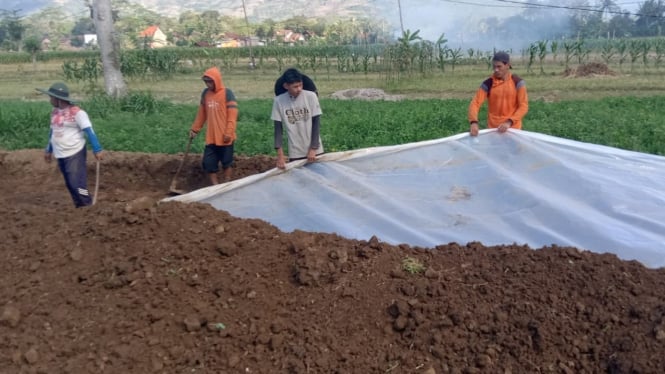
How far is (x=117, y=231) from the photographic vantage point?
4703 millimetres

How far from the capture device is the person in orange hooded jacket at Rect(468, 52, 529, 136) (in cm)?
A: 638

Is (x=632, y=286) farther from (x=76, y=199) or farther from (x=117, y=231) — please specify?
(x=76, y=199)

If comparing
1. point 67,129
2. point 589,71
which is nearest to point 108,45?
point 67,129

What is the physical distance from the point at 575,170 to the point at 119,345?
383 centimetres

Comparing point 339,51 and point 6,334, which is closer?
point 6,334

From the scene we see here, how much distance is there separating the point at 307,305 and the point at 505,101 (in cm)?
364

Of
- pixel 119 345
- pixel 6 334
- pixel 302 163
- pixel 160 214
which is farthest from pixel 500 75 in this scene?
pixel 6 334

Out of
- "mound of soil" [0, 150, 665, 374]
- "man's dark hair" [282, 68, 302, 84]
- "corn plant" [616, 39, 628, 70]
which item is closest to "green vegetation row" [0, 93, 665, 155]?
"man's dark hair" [282, 68, 302, 84]

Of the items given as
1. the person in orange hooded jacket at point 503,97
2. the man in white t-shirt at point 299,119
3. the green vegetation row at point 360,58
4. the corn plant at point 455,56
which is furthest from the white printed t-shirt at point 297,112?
the corn plant at point 455,56

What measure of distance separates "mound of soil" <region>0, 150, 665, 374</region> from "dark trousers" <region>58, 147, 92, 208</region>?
198 centimetres

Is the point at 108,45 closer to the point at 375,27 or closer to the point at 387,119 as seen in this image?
the point at 387,119

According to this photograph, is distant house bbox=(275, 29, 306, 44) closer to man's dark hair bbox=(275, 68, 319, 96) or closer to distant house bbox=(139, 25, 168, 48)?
distant house bbox=(139, 25, 168, 48)

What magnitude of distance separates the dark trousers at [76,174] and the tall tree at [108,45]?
11552 millimetres

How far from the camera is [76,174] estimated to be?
6656 millimetres
